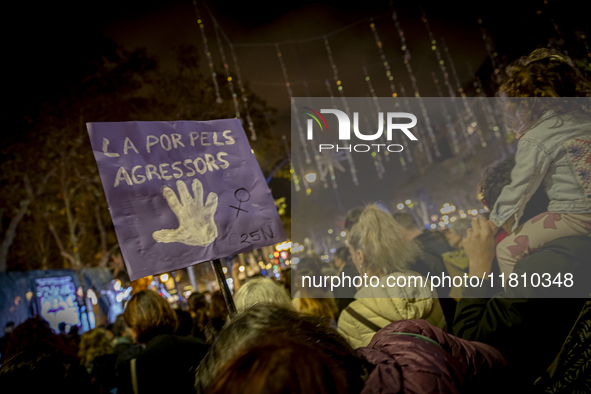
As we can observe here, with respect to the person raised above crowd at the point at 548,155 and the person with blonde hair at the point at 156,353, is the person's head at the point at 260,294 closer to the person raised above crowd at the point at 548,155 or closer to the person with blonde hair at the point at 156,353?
the person with blonde hair at the point at 156,353

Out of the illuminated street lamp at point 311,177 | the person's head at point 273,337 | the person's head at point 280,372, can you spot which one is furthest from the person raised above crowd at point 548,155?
the illuminated street lamp at point 311,177

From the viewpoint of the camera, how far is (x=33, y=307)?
14906mm

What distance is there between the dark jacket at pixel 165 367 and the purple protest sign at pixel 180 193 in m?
0.78

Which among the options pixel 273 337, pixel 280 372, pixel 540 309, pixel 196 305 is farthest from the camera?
pixel 196 305

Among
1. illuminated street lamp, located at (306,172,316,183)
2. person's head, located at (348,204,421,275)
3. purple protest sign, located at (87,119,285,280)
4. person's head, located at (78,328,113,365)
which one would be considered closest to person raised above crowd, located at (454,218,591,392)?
person's head, located at (348,204,421,275)

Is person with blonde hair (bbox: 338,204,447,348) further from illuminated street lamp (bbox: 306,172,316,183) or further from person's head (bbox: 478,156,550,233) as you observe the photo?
illuminated street lamp (bbox: 306,172,316,183)

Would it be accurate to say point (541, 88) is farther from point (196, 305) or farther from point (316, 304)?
point (196, 305)

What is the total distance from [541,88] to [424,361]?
172 centimetres

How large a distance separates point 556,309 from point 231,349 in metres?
1.66

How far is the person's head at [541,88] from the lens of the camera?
1.90 metres

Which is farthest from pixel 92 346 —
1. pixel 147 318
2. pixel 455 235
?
pixel 455 235

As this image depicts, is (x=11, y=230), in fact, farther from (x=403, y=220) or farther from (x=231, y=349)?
(x=231, y=349)

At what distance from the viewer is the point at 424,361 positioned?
1.15 metres

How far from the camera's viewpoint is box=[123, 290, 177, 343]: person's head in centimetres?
306
